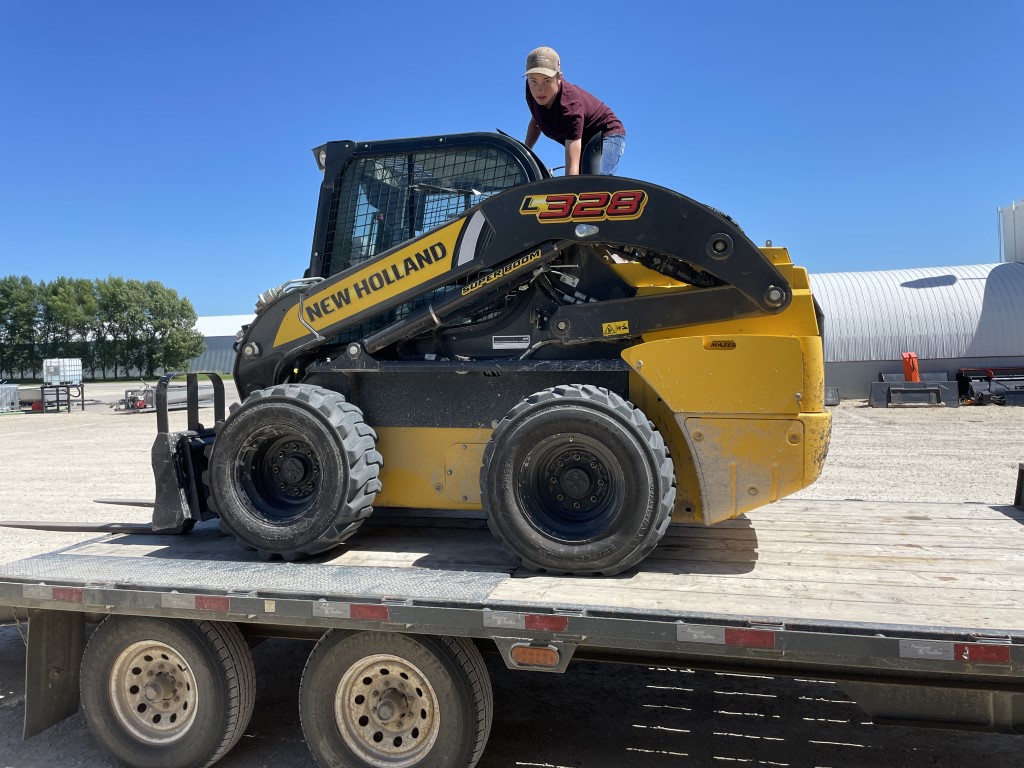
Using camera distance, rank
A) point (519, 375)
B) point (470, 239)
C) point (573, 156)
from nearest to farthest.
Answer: point (470, 239) < point (519, 375) < point (573, 156)

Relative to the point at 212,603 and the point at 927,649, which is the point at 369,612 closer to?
the point at 212,603

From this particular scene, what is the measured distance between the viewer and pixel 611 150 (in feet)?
16.0

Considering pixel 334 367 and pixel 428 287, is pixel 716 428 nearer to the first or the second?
pixel 428 287

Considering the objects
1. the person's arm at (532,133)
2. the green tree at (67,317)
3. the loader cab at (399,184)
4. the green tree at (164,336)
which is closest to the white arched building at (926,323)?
the person's arm at (532,133)

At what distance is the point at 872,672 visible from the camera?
3.28 meters

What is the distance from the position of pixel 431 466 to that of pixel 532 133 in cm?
225

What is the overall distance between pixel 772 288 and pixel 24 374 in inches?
2898

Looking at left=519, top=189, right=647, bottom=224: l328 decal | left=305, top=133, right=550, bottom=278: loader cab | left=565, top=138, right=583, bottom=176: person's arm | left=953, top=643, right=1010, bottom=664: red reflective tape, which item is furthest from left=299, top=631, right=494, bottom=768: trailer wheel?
left=565, top=138, right=583, bottom=176: person's arm

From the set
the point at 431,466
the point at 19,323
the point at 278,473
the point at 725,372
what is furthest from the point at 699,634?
the point at 19,323

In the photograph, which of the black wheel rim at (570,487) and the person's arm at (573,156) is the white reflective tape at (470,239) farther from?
the black wheel rim at (570,487)

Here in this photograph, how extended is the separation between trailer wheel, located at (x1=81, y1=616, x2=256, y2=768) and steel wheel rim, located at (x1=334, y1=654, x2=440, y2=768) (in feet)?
2.12

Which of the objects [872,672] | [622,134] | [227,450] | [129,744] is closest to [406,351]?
[227,450]

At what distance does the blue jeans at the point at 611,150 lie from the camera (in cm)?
488

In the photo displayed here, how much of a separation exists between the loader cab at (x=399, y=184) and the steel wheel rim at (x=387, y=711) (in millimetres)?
2611
